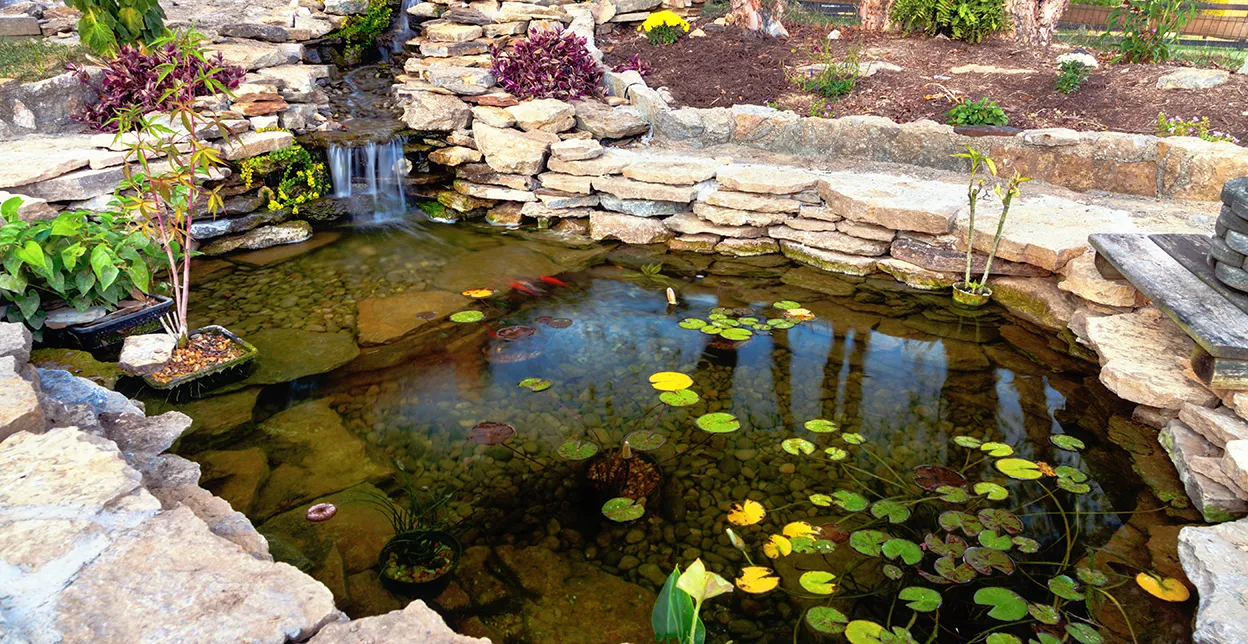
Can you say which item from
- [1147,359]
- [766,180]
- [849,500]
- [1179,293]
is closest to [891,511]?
[849,500]

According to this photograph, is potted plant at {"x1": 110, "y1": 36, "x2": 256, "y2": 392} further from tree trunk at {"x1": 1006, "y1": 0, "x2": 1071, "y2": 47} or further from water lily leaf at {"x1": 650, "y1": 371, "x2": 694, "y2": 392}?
tree trunk at {"x1": 1006, "y1": 0, "x2": 1071, "y2": 47}

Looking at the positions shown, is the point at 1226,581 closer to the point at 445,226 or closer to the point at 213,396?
the point at 213,396

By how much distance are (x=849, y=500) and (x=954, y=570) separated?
0.50m

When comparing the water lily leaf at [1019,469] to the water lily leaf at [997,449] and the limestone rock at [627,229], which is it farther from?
the limestone rock at [627,229]

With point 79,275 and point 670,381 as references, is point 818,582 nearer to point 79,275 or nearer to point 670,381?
point 670,381

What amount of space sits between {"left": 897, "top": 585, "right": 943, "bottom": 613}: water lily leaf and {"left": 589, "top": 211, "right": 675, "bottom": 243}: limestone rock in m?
3.83

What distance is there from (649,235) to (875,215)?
1734mm

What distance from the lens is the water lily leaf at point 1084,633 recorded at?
2.45 metres

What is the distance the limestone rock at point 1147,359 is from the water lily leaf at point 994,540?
4.24 feet

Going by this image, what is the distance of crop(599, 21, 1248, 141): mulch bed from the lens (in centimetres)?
628

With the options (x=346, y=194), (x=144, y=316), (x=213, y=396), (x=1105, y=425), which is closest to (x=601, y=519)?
(x=213, y=396)

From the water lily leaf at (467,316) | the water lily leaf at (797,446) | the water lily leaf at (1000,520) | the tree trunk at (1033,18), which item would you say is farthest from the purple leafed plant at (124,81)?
the tree trunk at (1033,18)

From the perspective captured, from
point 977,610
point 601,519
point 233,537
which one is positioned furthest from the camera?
point 601,519

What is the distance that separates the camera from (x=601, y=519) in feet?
10.0
